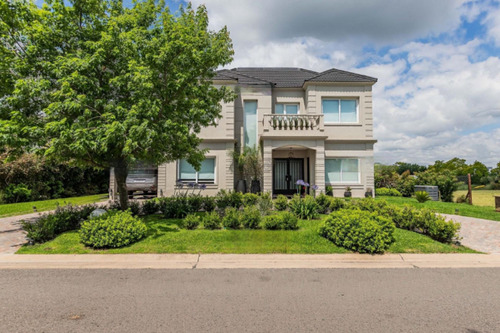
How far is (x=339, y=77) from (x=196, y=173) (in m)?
10.0

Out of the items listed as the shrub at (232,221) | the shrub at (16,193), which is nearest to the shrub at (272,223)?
the shrub at (232,221)

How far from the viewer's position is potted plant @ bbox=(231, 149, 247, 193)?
1569 cm

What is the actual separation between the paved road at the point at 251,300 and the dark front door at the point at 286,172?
496 inches

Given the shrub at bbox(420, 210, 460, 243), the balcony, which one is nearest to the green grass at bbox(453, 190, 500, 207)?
the balcony

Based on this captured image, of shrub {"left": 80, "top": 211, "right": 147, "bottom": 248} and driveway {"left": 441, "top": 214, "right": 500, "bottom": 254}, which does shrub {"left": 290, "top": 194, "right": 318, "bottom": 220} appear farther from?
shrub {"left": 80, "top": 211, "right": 147, "bottom": 248}

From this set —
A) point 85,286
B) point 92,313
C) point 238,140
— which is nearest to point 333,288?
point 92,313

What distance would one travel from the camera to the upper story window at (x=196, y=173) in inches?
638

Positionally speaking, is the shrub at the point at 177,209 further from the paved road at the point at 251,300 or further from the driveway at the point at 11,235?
the paved road at the point at 251,300

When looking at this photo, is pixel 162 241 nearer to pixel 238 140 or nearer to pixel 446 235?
pixel 446 235

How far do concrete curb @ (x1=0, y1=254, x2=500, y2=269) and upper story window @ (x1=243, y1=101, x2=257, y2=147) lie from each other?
11316 mm

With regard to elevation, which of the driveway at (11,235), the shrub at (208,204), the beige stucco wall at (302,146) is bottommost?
the driveway at (11,235)

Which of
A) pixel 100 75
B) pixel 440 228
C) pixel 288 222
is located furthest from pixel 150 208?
pixel 440 228

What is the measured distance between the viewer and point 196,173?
16.2 m

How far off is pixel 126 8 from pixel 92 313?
840cm
